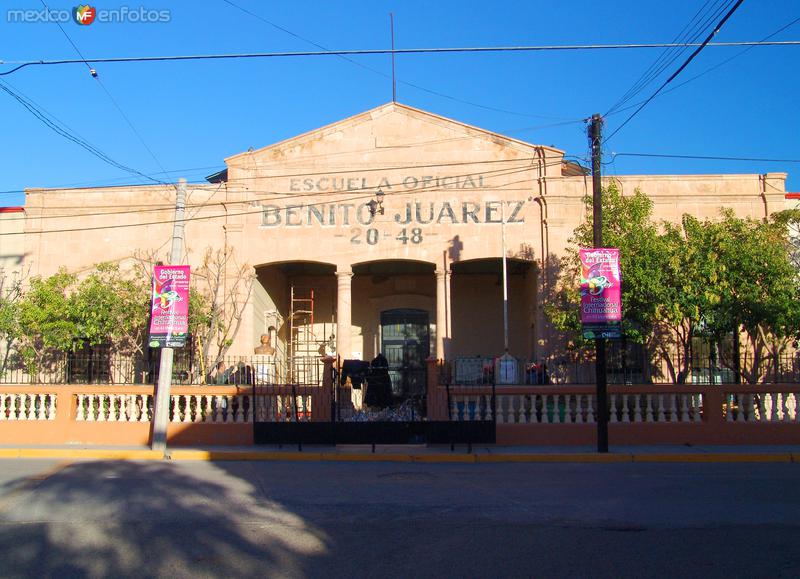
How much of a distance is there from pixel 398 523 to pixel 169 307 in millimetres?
8986

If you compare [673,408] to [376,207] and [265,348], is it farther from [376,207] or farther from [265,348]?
[265,348]

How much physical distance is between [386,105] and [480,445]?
38.4 ft

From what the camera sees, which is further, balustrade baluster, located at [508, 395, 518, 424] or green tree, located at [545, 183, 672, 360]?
green tree, located at [545, 183, 672, 360]

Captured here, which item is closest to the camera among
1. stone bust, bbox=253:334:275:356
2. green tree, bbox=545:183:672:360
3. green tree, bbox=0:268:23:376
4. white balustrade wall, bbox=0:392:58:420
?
white balustrade wall, bbox=0:392:58:420

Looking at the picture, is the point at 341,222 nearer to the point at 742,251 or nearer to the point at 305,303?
the point at 305,303

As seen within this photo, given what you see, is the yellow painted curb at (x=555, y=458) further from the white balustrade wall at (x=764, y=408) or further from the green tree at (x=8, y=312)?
the green tree at (x=8, y=312)

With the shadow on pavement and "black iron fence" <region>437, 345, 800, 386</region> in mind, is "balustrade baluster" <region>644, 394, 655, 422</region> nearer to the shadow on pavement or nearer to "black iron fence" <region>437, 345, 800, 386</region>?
"black iron fence" <region>437, 345, 800, 386</region>

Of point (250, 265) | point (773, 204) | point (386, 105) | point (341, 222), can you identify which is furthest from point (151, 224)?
point (773, 204)

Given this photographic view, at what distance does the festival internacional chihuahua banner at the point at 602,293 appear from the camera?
15211mm

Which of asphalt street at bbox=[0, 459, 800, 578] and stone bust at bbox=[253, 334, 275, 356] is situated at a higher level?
stone bust at bbox=[253, 334, 275, 356]

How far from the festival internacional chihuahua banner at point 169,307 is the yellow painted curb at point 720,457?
30.7ft

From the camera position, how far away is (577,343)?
20.6m

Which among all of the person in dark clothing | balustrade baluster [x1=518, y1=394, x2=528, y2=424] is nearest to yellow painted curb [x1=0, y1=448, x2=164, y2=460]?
the person in dark clothing

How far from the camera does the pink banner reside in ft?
50.0
